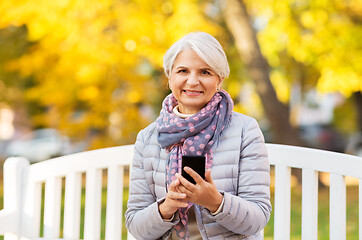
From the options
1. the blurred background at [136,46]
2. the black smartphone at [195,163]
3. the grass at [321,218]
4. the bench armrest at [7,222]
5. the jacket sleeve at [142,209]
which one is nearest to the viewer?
the black smartphone at [195,163]

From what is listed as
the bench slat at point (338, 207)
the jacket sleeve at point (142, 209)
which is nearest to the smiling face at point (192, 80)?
the jacket sleeve at point (142, 209)

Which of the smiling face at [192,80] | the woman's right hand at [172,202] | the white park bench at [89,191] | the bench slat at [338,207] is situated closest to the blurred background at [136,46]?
the white park bench at [89,191]

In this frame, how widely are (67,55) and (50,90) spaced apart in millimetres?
1228

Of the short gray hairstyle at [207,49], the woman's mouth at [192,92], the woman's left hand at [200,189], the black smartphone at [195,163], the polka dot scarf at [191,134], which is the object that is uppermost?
the short gray hairstyle at [207,49]

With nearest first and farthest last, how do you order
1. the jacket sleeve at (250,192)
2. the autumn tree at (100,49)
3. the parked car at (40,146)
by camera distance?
the jacket sleeve at (250,192)
the autumn tree at (100,49)
the parked car at (40,146)

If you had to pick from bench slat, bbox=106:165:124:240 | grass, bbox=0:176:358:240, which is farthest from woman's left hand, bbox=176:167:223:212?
grass, bbox=0:176:358:240

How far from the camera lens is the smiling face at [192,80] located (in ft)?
7.23

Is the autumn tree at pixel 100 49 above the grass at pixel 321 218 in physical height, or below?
above

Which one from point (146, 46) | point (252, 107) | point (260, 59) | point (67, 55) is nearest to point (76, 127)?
point (67, 55)

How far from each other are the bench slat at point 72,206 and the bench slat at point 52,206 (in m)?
0.07

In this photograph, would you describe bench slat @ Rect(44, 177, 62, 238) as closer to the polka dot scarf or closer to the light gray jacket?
the light gray jacket

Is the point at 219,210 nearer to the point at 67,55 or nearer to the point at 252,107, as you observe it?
the point at 67,55

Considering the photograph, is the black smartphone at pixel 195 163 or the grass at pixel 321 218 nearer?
the black smartphone at pixel 195 163

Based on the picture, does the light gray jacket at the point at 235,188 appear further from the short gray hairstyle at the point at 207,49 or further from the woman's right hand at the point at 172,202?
the short gray hairstyle at the point at 207,49
